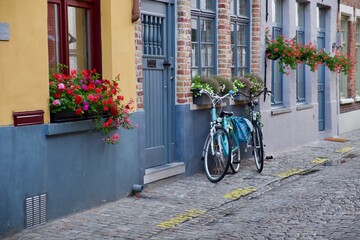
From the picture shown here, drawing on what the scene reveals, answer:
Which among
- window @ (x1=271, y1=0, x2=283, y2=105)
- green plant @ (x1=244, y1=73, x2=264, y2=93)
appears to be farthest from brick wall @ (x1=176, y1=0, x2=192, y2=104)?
window @ (x1=271, y1=0, x2=283, y2=105)

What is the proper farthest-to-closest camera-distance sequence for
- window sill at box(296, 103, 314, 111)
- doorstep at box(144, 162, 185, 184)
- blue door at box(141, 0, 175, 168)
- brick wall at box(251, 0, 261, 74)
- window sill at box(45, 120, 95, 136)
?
window sill at box(296, 103, 314, 111), brick wall at box(251, 0, 261, 74), blue door at box(141, 0, 175, 168), doorstep at box(144, 162, 185, 184), window sill at box(45, 120, 95, 136)

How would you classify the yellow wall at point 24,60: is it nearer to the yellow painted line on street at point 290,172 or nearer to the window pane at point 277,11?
the yellow painted line on street at point 290,172

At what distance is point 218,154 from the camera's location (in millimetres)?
11023

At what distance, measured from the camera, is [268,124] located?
47.4ft

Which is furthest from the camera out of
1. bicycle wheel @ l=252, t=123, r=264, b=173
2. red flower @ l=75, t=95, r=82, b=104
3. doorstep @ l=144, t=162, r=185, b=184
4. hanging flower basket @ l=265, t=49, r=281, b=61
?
hanging flower basket @ l=265, t=49, r=281, b=61

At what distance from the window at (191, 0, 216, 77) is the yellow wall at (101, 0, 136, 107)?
7.35 ft

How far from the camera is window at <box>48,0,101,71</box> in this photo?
336 inches

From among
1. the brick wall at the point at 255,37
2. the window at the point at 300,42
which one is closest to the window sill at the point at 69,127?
the brick wall at the point at 255,37

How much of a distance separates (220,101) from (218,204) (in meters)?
2.97

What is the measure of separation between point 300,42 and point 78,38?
909 centimetres

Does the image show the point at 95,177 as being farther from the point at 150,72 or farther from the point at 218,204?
the point at 150,72

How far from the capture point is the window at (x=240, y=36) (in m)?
13.4

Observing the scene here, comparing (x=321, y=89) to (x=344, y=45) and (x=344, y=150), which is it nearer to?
(x=344, y=45)

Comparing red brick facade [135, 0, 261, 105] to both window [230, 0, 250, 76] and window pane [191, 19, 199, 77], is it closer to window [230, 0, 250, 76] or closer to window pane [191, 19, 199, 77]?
window [230, 0, 250, 76]
